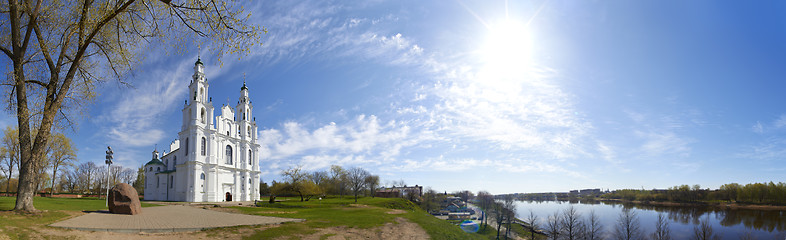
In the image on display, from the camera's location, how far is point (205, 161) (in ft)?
160

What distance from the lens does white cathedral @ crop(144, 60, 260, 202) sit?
47.4 meters

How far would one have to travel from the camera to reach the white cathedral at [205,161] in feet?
155

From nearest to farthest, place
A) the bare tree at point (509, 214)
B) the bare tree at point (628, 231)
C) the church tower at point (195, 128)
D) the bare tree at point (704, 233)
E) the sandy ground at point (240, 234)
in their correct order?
the sandy ground at point (240, 234)
the bare tree at point (704, 233)
the bare tree at point (628, 231)
the church tower at point (195, 128)
the bare tree at point (509, 214)

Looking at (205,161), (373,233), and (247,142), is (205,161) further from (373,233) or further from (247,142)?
(373,233)

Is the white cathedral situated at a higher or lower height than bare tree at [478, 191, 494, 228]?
higher

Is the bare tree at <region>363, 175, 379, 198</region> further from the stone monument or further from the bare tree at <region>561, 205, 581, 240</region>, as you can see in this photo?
the stone monument

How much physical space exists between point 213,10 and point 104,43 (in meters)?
9.02

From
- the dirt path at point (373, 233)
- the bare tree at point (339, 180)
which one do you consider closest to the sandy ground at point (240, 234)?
the dirt path at point (373, 233)

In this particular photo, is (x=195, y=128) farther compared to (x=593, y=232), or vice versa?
(x=195, y=128)

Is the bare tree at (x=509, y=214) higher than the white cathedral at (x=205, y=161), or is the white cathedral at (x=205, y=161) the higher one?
the white cathedral at (x=205, y=161)

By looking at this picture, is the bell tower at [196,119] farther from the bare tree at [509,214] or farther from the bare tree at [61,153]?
the bare tree at [509,214]

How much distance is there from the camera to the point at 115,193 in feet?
62.3

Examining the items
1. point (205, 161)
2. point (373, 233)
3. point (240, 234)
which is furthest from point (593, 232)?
point (205, 161)

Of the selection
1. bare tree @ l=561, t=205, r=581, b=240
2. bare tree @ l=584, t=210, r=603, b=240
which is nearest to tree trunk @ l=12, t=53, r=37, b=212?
bare tree @ l=561, t=205, r=581, b=240
